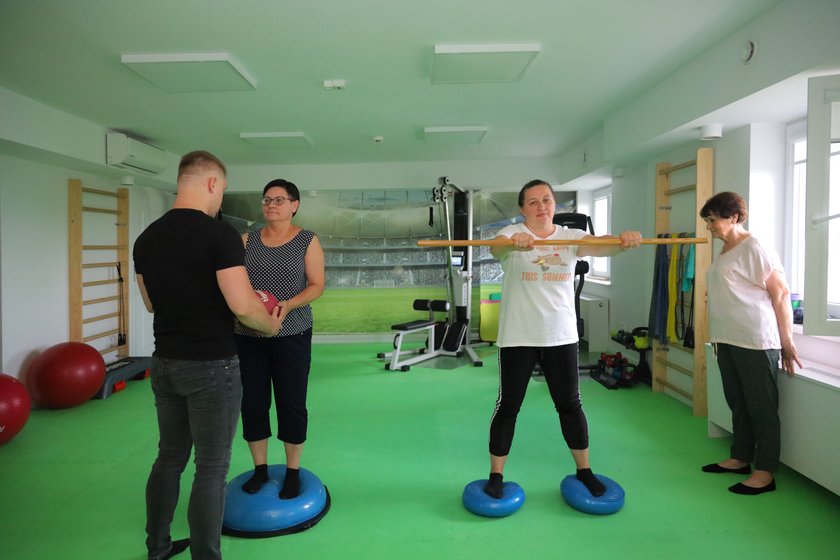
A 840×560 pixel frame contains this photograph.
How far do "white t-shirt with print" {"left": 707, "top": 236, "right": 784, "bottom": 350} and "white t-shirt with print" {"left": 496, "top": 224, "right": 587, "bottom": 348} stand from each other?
0.94 m

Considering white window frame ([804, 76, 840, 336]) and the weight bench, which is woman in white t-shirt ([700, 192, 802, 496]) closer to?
white window frame ([804, 76, 840, 336])

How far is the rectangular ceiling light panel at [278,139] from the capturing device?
5.03 metres

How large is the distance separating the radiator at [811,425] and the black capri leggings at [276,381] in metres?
2.37

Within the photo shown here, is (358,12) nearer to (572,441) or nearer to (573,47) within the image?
(573,47)

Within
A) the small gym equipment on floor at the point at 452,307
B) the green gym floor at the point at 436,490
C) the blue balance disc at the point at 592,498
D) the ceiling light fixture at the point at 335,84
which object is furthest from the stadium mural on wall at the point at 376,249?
the blue balance disc at the point at 592,498

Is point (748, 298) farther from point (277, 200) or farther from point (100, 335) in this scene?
point (100, 335)

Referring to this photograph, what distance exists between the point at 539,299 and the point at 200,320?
136 centimetres

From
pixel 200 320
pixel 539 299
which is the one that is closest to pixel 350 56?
pixel 539 299

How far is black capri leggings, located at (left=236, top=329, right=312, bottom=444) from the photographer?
2.12 meters

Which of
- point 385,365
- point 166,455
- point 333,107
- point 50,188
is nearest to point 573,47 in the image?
point 333,107

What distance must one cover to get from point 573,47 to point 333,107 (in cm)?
203

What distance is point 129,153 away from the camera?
15.6 ft

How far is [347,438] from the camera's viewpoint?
3311mm

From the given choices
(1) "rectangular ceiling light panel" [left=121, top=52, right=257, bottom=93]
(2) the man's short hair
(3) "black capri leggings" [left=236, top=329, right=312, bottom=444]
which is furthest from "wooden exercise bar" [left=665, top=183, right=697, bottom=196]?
(2) the man's short hair
